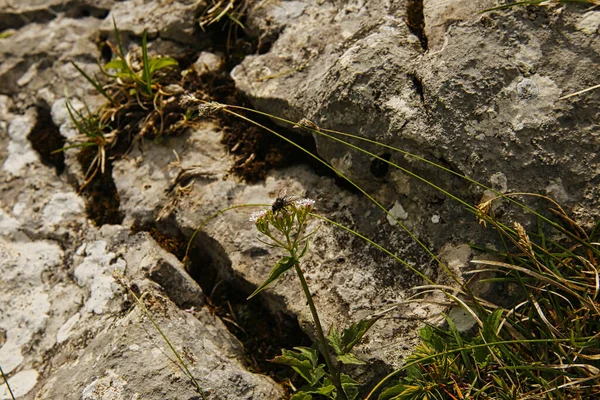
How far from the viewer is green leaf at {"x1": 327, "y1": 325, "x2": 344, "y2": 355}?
2.26 m

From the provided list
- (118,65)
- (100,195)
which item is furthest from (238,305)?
(118,65)

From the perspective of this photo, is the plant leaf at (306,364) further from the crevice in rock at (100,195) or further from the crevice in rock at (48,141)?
the crevice in rock at (48,141)

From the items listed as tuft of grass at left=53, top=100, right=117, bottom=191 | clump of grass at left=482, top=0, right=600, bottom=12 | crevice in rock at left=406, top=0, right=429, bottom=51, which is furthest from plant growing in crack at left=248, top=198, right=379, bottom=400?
tuft of grass at left=53, top=100, right=117, bottom=191

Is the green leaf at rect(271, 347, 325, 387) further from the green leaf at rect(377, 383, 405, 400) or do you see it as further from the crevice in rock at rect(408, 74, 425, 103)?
the crevice in rock at rect(408, 74, 425, 103)

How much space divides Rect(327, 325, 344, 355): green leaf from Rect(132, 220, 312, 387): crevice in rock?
37 centimetres

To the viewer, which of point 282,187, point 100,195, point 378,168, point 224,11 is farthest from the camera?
point 224,11

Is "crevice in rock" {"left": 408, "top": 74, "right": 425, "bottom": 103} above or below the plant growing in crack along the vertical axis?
above

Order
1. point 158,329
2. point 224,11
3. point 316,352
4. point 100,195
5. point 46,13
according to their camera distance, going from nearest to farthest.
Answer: point 316,352
point 158,329
point 100,195
point 224,11
point 46,13

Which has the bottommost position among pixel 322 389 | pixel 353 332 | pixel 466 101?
pixel 322 389

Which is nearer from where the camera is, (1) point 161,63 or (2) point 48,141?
(1) point 161,63

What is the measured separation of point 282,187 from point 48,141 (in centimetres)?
Answer: 165

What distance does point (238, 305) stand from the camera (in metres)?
2.85

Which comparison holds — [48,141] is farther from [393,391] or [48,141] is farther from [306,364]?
[393,391]

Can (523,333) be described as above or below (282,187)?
below
